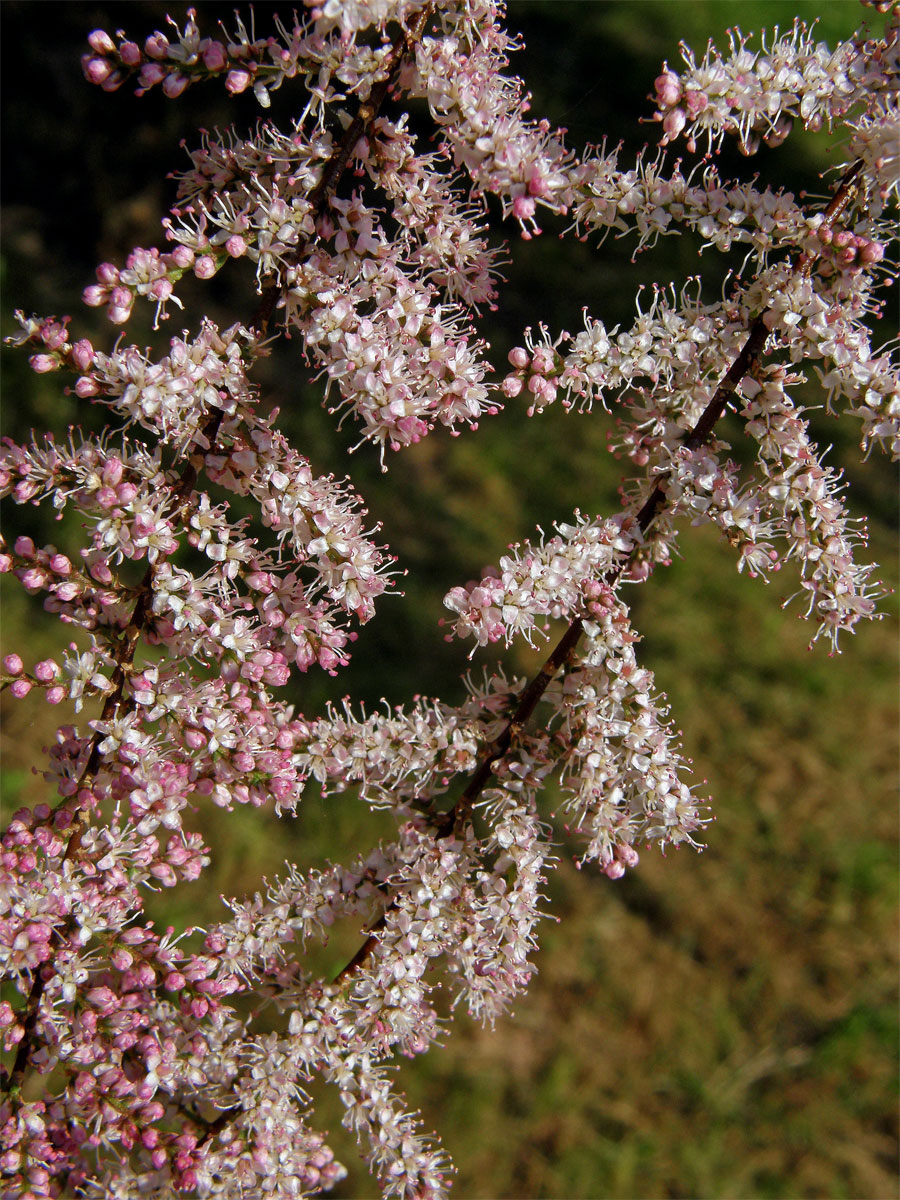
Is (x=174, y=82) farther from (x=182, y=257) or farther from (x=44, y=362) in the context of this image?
(x=44, y=362)

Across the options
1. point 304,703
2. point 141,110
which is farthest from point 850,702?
point 141,110

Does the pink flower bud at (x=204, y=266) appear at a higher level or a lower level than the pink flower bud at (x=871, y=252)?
lower

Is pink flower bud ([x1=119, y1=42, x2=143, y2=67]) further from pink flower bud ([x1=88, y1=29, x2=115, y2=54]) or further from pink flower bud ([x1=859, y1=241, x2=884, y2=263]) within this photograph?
pink flower bud ([x1=859, y1=241, x2=884, y2=263])

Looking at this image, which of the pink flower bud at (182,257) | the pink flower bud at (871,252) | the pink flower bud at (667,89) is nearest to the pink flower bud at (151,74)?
the pink flower bud at (182,257)

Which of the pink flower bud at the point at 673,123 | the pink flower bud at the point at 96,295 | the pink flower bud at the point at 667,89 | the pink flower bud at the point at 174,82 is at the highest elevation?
the pink flower bud at the point at 667,89

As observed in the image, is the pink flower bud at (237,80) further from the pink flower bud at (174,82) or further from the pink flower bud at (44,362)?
the pink flower bud at (44,362)

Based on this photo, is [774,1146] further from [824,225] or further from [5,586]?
[5,586]

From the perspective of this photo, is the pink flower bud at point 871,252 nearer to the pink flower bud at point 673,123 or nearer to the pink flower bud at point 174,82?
the pink flower bud at point 673,123

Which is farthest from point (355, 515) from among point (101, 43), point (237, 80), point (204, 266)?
point (101, 43)

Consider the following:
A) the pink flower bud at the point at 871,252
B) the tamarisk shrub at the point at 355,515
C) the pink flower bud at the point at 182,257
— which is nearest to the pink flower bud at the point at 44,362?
the tamarisk shrub at the point at 355,515
